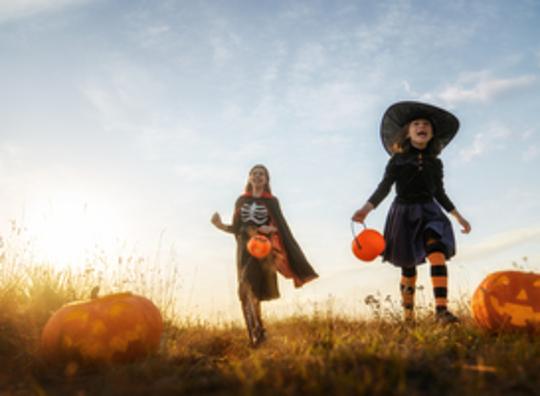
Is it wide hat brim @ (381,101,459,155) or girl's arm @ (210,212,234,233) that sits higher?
wide hat brim @ (381,101,459,155)

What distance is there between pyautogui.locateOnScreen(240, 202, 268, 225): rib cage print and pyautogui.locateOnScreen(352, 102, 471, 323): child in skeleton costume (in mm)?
1227

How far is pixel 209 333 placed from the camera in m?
7.08

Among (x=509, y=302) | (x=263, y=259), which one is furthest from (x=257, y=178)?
(x=509, y=302)

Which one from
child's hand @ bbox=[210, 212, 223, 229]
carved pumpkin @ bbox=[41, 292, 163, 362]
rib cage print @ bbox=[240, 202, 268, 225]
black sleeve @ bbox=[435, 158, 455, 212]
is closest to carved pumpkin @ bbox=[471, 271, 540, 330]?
black sleeve @ bbox=[435, 158, 455, 212]

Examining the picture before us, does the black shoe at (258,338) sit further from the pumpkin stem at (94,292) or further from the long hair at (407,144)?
the long hair at (407,144)

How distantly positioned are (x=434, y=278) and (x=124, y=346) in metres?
3.35

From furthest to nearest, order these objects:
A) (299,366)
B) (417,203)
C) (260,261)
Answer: (260,261) < (417,203) < (299,366)

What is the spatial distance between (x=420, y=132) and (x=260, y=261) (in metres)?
2.51

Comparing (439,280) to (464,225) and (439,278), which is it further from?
(464,225)

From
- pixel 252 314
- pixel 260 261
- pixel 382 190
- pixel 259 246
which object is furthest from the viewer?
pixel 260 261

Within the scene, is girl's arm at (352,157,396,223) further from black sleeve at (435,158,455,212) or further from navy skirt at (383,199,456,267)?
black sleeve at (435,158,455,212)

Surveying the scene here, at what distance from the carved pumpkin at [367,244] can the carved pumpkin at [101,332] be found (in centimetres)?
234

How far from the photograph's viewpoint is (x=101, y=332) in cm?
478

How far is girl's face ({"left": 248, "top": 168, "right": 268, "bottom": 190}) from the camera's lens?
22.0 ft
